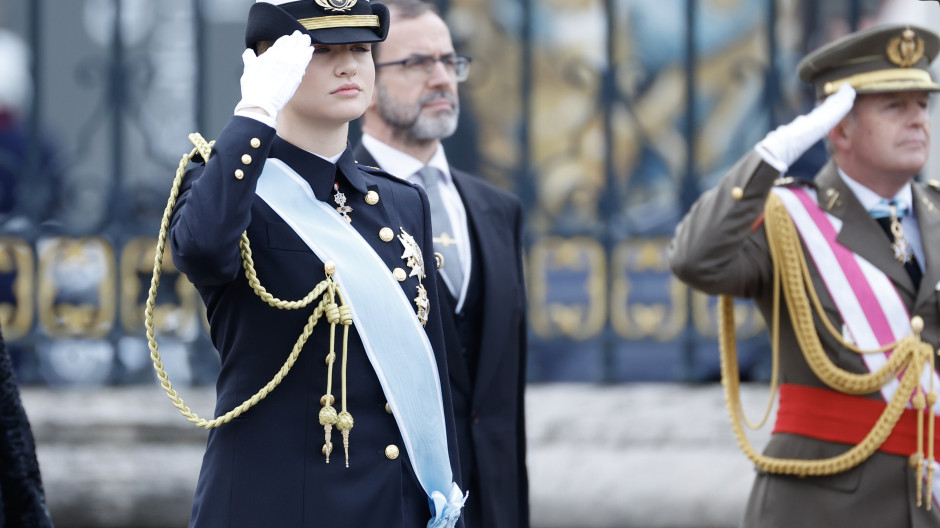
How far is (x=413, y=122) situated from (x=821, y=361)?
1.22 metres

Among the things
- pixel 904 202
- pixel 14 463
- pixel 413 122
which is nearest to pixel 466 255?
pixel 413 122

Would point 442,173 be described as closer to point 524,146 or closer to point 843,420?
point 843,420

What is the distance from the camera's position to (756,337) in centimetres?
531

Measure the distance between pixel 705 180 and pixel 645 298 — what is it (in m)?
0.51

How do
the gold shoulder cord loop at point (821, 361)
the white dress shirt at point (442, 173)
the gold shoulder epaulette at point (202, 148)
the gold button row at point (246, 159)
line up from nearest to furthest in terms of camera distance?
the gold button row at point (246, 159) < the gold shoulder epaulette at point (202, 148) < the gold shoulder cord loop at point (821, 361) < the white dress shirt at point (442, 173)

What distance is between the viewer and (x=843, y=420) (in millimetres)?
3398

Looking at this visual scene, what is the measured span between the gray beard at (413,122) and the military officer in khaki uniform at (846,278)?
2.29 ft

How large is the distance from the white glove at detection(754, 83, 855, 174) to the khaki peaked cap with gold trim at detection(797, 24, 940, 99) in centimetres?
14

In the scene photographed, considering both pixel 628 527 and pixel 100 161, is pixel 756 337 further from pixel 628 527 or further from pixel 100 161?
pixel 100 161

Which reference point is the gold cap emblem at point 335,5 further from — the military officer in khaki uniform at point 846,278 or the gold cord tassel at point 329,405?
the military officer in khaki uniform at point 846,278

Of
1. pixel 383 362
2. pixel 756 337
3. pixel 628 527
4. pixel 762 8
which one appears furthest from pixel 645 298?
pixel 383 362

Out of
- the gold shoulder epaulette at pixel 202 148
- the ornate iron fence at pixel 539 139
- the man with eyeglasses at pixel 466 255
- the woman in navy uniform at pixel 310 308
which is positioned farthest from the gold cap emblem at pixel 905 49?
the gold shoulder epaulette at pixel 202 148

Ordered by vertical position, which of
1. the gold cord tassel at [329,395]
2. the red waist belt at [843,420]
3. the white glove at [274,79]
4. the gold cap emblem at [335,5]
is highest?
the gold cap emblem at [335,5]

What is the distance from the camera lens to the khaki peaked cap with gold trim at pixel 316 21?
2.49m
